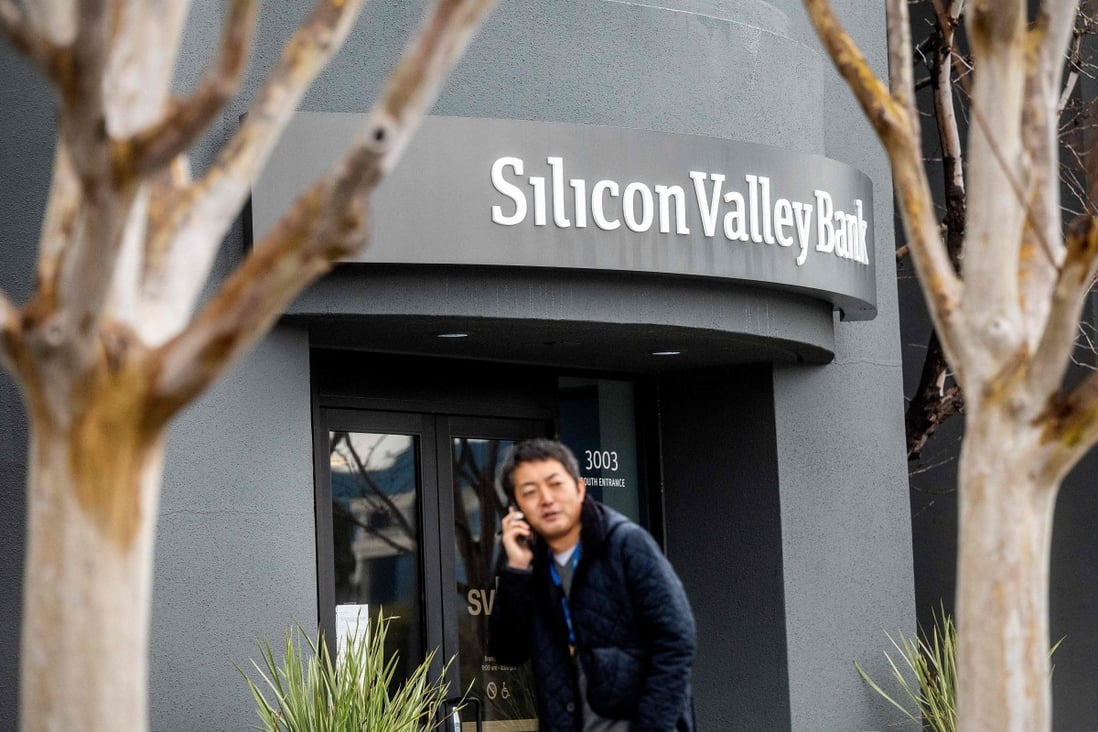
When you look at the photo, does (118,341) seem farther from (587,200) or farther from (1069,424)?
(587,200)

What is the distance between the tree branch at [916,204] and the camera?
221 inches

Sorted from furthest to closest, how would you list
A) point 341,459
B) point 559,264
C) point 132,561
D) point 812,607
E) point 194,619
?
point 812,607 → point 341,459 → point 559,264 → point 194,619 → point 132,561

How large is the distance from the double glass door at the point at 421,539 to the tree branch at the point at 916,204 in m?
4.46

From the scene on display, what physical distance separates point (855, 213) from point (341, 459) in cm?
340

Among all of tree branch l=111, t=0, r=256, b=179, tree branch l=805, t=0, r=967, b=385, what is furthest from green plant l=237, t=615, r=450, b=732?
tree branch l=111, t=0, r=256, b=179

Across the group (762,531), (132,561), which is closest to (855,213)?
(762,531)

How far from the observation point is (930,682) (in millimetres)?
10289

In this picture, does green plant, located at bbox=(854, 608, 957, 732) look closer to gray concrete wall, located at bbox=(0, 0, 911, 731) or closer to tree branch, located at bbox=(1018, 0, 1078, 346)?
gray concrete wall, located at bbox=(0, 0, 911, 731)

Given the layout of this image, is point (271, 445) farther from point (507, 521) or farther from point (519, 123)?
point (507, 521)

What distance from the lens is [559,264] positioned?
8.38m

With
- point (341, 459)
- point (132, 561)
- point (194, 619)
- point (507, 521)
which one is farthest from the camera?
point (341, 459)

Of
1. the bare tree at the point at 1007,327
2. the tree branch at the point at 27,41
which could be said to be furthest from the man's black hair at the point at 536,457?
the tree branch at the point at 27,41

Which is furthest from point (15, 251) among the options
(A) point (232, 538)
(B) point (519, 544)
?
(B) point (519, 544)

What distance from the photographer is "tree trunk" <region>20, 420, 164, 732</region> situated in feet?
13.2
